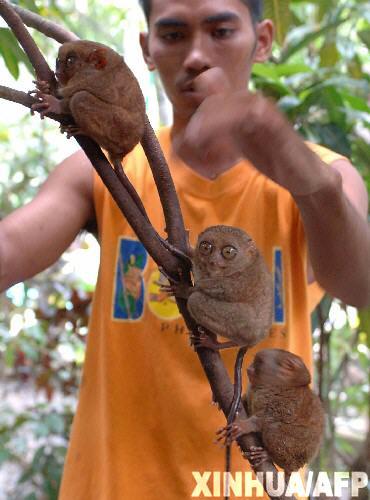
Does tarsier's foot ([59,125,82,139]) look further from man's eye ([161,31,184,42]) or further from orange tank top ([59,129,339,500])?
man's eye ([161,31,184,42])

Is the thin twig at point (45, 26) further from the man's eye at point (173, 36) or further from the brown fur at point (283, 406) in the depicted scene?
the brown fur at point (283, 406)

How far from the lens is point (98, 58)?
1059mm

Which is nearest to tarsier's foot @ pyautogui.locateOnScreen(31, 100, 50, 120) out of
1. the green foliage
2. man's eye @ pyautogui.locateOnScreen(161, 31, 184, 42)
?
man's eye @ pyautogui.locateOnScreen(161, 31, 184, 42)

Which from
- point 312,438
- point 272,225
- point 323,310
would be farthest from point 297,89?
point 312,438

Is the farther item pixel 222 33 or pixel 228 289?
pixel 222 33

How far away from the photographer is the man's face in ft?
4.99

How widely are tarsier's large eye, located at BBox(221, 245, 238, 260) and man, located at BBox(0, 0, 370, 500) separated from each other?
411 mm

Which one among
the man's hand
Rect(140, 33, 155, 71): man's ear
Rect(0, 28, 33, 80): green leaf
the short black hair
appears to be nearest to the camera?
the man's hand

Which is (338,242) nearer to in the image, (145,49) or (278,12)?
(145,49)

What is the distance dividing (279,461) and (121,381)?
80 centimetres

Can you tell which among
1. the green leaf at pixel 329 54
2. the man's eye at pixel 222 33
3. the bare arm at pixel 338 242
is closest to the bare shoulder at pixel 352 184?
the bare arm at pixel 338 242

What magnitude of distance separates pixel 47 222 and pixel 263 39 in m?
0.91
